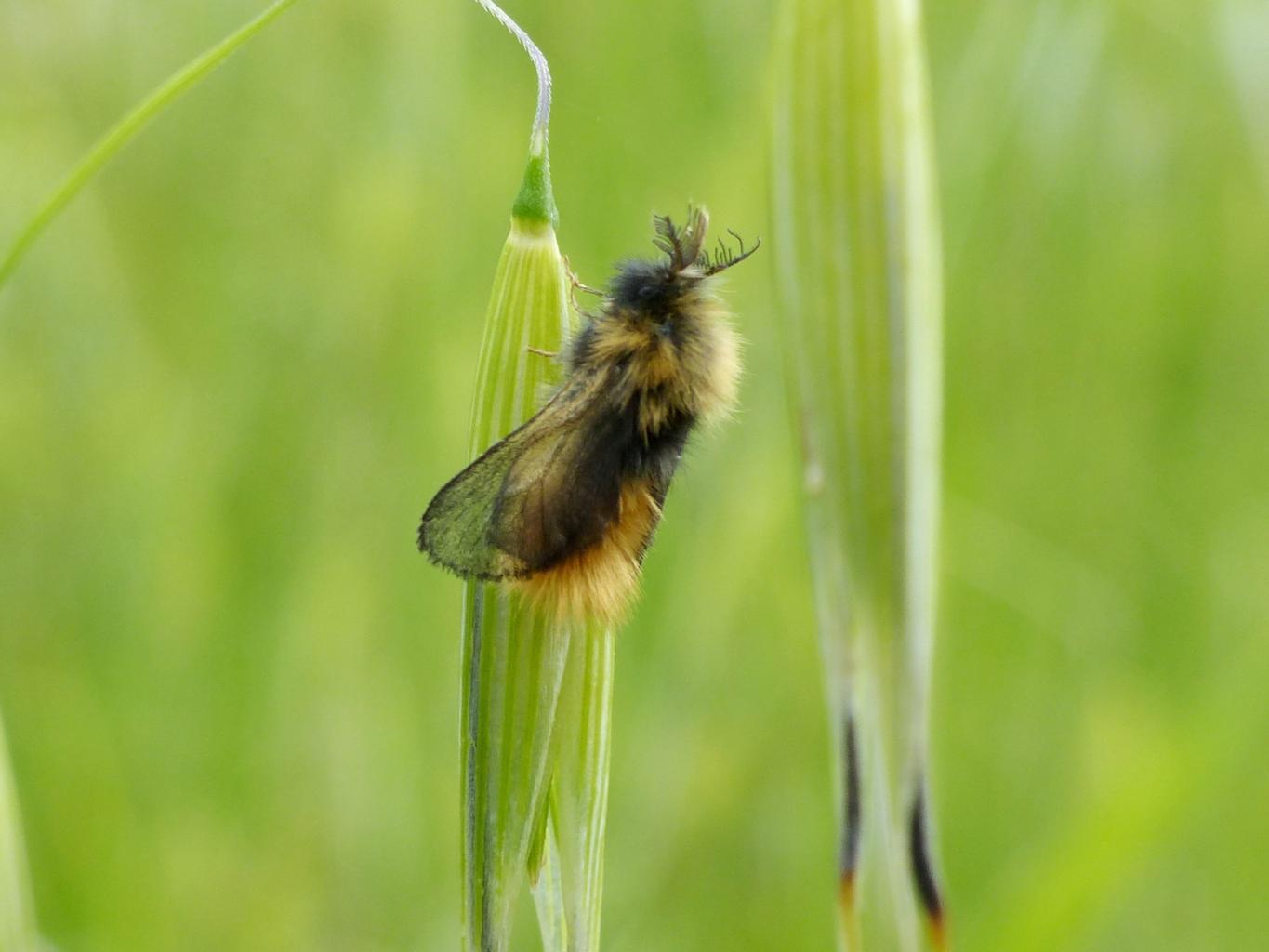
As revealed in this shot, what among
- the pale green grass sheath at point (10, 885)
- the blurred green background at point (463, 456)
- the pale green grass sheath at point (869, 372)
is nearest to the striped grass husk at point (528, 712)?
the pale green grass sheath at point (869, 372)

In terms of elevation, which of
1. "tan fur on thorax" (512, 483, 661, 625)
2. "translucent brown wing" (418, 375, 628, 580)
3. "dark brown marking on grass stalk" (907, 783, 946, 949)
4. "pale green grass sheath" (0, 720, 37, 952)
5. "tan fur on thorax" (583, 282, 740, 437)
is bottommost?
"pale green grass sheath" (0, 720, 37, 952)

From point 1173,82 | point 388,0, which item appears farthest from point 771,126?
point 1173,82

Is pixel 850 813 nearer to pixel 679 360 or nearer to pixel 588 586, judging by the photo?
pixel 588 586

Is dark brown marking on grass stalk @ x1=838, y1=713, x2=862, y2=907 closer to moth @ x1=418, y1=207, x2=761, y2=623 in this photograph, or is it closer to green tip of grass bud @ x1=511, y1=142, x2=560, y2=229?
moth @ x1=418, y1=207, x2=761, y2=623

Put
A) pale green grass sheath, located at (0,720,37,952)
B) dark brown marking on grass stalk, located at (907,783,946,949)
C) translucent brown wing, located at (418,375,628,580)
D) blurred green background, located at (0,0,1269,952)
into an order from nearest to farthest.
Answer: dark brown marking on grass stalk, located at (907,783,946,949)
pale green grass sheath, located at (0,720,37,952)
translucent brown wing, located at (418,375,628,580)
blurred green background, located at (0,0,1269,952)

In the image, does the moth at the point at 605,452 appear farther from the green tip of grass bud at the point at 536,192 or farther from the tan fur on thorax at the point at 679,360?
the green tip of grass bud at the point at 536,192

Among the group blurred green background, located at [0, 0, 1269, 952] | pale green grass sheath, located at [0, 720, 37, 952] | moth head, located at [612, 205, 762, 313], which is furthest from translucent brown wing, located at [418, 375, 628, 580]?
blurred green background, located at [0, 0, 1269, 952]

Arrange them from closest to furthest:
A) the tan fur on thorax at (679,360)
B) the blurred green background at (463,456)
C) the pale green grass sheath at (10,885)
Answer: the pale green grass sheath at (10,885) < the tan fur on thorax at (679,360) < the blurred green background at (463,456)
